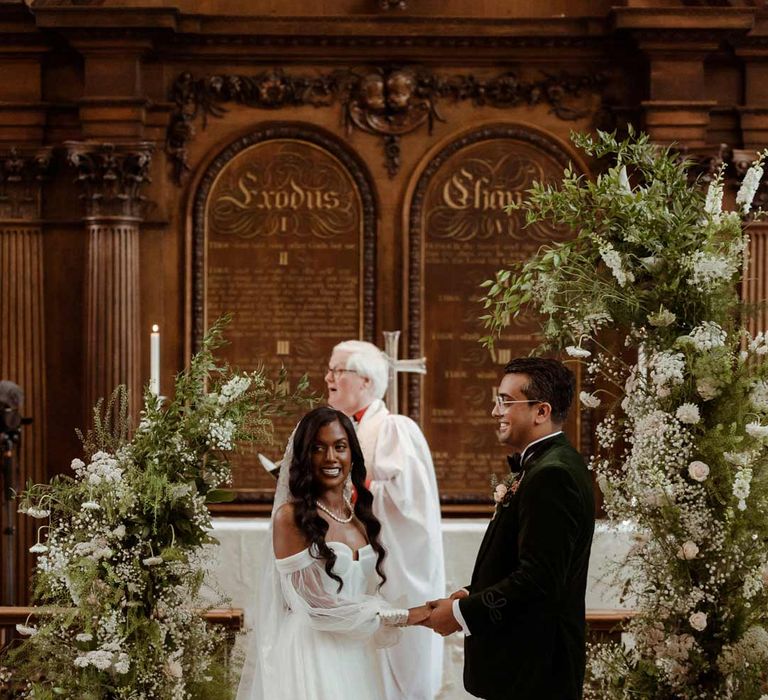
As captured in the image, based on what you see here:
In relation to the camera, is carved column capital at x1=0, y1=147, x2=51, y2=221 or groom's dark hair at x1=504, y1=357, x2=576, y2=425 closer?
groom's dark hair at x1=504, y1=357, x2=576, y2=425

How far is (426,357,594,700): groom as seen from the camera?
13.2 feet

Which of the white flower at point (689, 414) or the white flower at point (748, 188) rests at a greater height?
the white flower at point (748, 188)

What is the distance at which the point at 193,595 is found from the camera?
4684 mm

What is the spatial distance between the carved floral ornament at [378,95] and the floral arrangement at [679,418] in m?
3.05

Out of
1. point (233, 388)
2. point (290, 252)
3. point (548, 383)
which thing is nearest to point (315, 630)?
point (233, 388)

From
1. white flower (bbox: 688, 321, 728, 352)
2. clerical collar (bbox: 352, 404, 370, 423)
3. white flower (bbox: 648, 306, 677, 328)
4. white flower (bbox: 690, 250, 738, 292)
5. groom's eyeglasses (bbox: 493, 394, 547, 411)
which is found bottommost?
clerical collar (bbox: 352, 404, 370, 423)

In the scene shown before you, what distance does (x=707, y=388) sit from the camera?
4410 mm

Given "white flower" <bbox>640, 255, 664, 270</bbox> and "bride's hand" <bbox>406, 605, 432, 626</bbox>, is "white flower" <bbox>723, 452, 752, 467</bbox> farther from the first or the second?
"bride's hand" <bbox>406, 605, 432, 626</bbox>

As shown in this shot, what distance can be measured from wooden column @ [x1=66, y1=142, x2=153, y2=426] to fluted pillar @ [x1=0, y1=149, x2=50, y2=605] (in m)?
0.38

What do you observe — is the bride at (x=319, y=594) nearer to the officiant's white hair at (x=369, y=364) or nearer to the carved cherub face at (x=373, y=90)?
the officiant's white hair at (x=369, y=364)

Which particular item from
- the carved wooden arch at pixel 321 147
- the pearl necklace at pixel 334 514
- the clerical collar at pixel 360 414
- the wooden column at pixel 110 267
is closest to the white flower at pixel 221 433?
the pearl necklace at pixel 334 514

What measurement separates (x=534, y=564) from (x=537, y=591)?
0.09 metres

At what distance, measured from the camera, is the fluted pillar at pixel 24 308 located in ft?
24.6

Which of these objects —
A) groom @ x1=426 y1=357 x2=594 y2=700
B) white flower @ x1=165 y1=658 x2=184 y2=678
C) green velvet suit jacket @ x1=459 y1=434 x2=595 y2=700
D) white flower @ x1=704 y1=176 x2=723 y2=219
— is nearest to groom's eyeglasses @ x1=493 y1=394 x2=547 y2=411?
groom @ x1=426 y1=357 x2=594 y2=700
